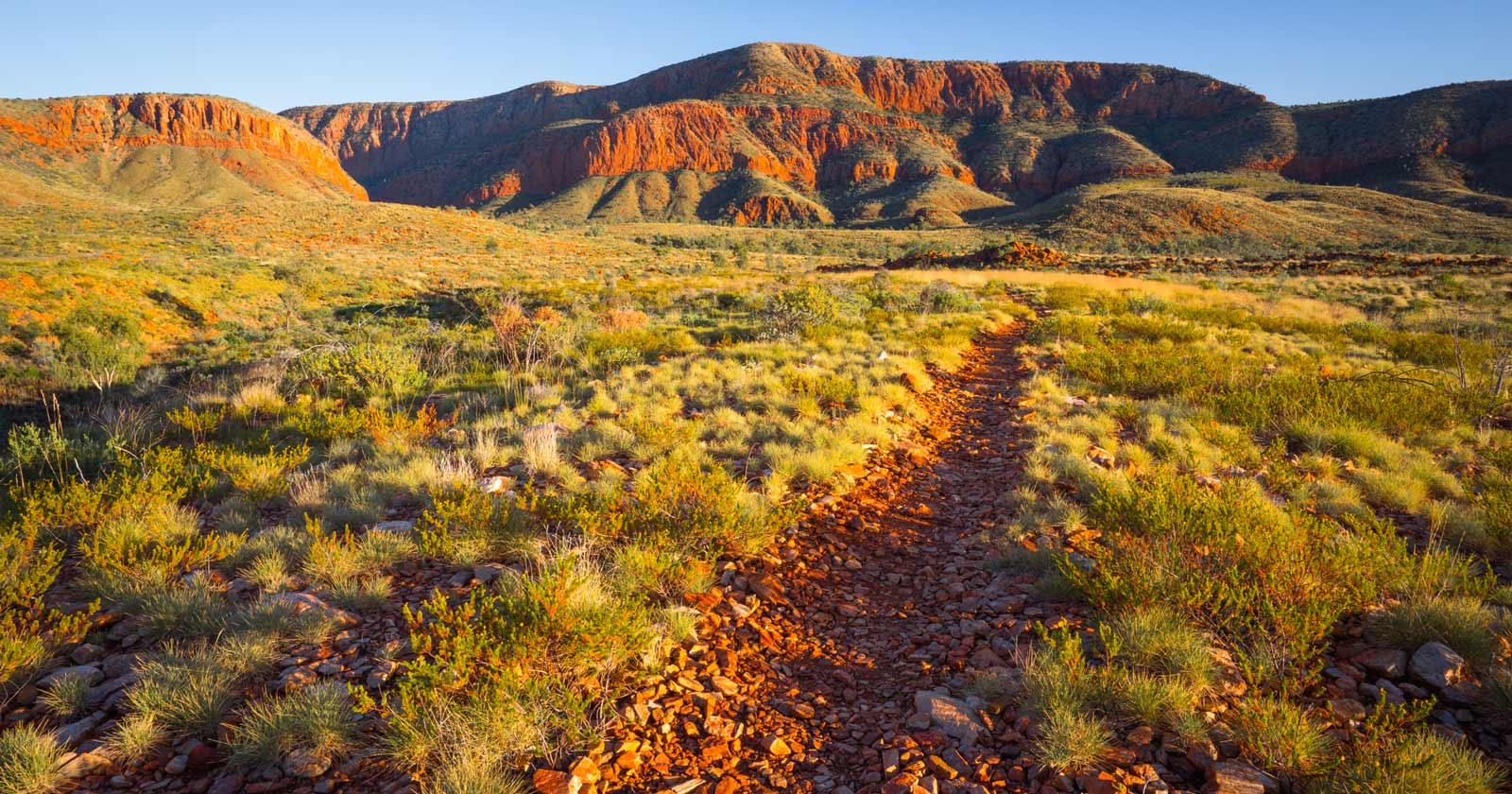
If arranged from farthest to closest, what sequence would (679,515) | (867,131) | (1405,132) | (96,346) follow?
1. (867,131)
2. (1405,132)
3. (96,346)
4. (679,515)

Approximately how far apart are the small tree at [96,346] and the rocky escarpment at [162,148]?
6503 centimetres

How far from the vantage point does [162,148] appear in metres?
83.1

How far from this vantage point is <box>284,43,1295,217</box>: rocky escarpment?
9631 centimetres

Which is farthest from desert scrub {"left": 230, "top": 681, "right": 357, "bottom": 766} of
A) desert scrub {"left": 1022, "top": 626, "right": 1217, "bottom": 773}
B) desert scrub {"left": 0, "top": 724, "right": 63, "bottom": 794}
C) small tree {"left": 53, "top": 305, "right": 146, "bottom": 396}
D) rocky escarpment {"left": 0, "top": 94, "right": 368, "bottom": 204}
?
rocky escarpment {"left": 0, "top": 94, "right": 368, "bottom": 204}

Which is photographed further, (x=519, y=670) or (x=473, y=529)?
(x=473, y=529)

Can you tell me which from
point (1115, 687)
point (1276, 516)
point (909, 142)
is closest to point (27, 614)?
point (1115, 687)

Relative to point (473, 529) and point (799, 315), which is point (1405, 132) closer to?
point (799, 315)

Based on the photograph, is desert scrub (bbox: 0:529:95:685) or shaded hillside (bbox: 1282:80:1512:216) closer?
desert scrub (bbox: 0:529:95:685)

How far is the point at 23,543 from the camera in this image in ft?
12.2

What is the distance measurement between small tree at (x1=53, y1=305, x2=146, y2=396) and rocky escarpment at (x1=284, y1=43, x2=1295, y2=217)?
266 ft

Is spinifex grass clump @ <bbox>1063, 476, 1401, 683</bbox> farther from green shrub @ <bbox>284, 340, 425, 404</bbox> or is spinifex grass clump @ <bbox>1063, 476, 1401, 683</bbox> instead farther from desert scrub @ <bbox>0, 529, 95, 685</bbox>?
green shrub @ <bbox>284, 340, 425, 404</bbox>

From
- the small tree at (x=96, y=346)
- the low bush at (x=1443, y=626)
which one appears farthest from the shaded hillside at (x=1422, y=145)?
the small tree at (x=96, y=346)

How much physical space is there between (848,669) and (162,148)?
11940cm

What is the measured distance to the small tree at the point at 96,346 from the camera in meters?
12.1
